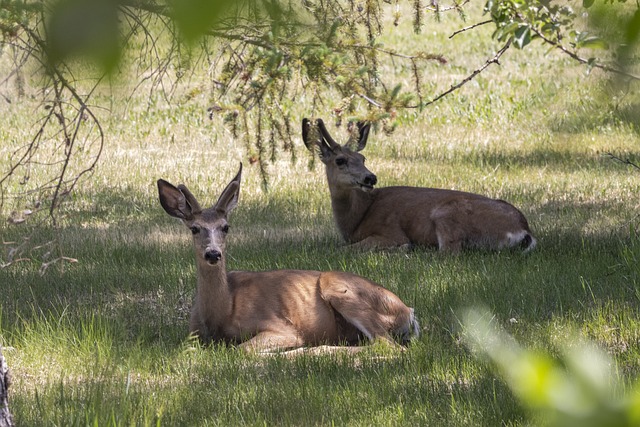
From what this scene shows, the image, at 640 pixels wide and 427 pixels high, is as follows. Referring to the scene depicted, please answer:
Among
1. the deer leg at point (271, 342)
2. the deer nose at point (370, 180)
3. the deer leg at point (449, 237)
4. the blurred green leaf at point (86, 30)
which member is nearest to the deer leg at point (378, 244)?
the deer leg at point (449, 237)

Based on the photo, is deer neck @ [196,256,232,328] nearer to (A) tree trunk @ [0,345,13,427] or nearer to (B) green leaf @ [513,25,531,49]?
(B) green leaf @ [513,25,531,49]

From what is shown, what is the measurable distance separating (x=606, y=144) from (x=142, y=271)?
7985 millimetres

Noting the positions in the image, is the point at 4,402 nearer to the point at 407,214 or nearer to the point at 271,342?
the point at 271,342

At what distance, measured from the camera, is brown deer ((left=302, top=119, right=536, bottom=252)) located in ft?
29.8

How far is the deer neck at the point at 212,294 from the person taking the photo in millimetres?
6500

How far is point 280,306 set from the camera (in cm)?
665

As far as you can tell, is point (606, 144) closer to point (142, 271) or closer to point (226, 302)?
point (142, 271)

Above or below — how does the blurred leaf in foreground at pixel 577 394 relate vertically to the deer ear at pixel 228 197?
above

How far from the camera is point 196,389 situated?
533cm

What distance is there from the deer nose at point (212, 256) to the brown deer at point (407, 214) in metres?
2.82

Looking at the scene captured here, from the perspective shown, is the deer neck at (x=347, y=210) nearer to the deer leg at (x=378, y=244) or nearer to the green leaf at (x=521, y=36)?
the deer leg at (x=378, y=244)

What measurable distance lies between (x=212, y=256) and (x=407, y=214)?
400 centimetres

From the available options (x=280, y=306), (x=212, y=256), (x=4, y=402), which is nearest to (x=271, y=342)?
(x=280, y=306)

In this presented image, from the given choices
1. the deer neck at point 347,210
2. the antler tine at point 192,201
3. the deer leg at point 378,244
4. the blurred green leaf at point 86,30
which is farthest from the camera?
the deer neck at point 347,210
